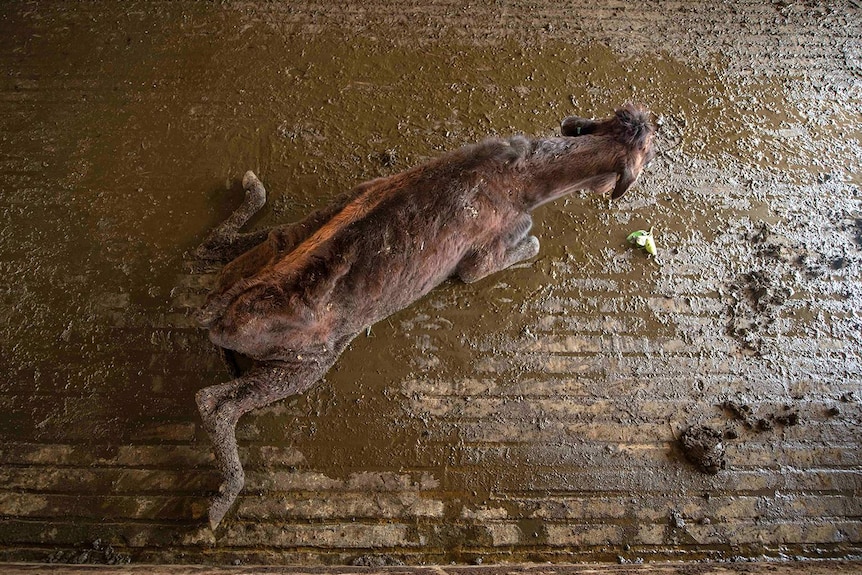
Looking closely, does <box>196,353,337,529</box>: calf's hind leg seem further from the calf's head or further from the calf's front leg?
the calf's head

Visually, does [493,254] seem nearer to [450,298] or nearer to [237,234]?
[450,298]

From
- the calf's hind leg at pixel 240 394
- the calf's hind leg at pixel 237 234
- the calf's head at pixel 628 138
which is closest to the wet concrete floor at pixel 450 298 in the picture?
the calf's hind leg at pixel 237 234

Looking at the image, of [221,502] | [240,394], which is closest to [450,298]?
[240,394]

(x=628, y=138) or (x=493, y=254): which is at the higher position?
(x=628, y=138)

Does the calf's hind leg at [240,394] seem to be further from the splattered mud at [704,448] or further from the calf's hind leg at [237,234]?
the splattered mud at [704,448]

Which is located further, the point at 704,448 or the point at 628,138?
the point at 704,448

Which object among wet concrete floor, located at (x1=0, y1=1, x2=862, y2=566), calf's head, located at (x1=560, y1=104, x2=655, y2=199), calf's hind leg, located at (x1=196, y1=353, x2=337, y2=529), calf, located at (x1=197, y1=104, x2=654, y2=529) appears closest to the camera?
calf, located at (x1=197, y1=104, x2=654, y2=529)

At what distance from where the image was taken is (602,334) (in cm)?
376

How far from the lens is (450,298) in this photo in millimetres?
3758

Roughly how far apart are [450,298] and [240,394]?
59.7 inches

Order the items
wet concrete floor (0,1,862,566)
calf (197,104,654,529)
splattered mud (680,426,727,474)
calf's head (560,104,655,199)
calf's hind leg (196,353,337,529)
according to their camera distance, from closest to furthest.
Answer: calf (197,104,654,529)
calf's hind leg (196,353,337,529)
calf's head (560,104,655,199)
wet concrete floor (0,1,862,566)
splattered mud (680,426,727,474)

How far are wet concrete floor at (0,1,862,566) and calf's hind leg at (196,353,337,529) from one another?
36 centimetres

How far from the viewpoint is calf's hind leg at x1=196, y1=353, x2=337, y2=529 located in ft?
9.68

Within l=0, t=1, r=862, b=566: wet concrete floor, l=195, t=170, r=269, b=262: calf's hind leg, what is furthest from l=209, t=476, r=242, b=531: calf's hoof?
l=195, t=170, r=269, b=262: calf's hind leg
